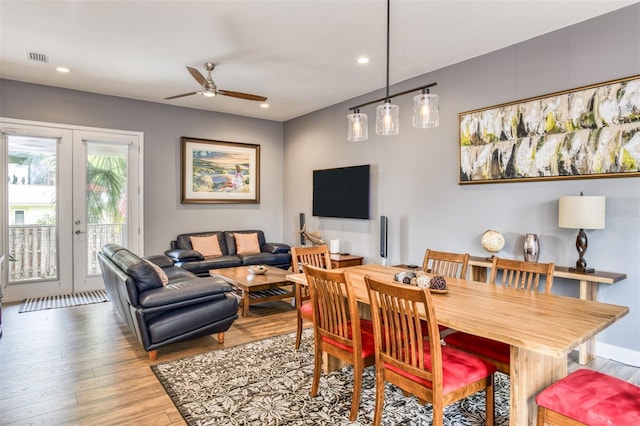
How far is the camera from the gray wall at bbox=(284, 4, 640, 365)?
3.18m

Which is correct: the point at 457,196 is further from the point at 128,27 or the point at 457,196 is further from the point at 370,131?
the point at 128,27

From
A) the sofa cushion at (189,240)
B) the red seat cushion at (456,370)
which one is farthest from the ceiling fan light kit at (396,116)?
the sofa cushion at (189,240)

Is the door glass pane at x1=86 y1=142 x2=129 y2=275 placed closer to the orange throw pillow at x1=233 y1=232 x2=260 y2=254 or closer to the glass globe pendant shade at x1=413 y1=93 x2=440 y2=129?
the orange throw pillow at x1=233 y1=232 x2=260 y2=254

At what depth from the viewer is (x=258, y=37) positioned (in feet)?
12.2

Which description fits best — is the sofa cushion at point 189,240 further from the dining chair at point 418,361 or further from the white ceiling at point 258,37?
the dining chair at point 418,361

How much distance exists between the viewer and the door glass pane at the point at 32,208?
516 centimetres

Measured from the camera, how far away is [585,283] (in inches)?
124

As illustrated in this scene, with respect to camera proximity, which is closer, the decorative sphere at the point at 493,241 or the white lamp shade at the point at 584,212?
the white lamp shade at the point at 584,212

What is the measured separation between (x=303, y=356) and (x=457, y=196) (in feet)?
8.35

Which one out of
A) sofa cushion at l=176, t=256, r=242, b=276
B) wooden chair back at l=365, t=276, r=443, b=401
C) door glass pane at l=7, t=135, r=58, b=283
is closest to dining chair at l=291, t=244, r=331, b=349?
wooden chair back at l=365, t=276, r=443, b=401

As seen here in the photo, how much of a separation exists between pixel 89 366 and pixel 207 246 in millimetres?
3284

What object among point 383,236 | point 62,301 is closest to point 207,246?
point 62,301

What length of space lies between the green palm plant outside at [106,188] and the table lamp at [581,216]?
19.3ft

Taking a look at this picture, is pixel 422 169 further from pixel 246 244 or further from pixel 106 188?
pixel 106 188
